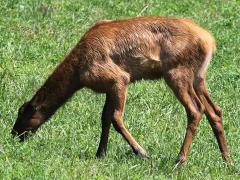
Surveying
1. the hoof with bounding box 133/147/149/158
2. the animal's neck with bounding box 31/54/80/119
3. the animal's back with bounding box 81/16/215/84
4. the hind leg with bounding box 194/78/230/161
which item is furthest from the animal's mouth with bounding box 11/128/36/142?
the hind leg with bounding box 194/78/230/161

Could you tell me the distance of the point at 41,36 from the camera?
567 inches

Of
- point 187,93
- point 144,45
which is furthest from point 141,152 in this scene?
point 144,45

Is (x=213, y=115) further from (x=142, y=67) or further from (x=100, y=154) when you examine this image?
(x=100, y=154)

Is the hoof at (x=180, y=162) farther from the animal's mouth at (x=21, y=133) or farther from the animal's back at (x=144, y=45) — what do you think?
the animal's mouth at (x=21, y=133)

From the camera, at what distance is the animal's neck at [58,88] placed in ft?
31.6

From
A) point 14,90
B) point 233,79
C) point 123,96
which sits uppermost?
point 123,96

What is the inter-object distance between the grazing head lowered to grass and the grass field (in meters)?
0.31

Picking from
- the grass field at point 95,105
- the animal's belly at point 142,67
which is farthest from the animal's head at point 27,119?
the animal's belly at point 142,67

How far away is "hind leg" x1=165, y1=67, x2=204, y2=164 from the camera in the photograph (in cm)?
937


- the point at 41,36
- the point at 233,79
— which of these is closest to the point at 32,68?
the point at 41,36

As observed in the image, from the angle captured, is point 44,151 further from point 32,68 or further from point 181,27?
point 32,68

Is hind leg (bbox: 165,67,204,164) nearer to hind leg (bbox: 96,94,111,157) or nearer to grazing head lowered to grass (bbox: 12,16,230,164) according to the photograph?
grazing head lowered to grass (bbox: 12,16,230,164)

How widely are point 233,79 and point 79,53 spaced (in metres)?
3.73

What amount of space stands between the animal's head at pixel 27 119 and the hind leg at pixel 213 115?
5.66ft
